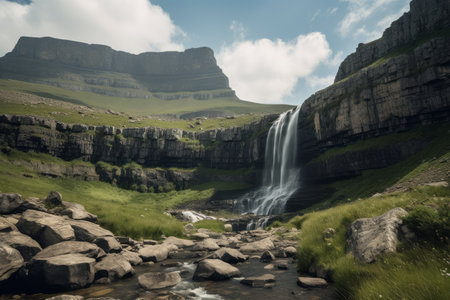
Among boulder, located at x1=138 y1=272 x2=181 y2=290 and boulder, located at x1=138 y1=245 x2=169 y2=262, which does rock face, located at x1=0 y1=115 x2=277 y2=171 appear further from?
boulder, located at x1=138 y1=272 x2=181 y2=290

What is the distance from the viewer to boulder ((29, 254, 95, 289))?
12102 millimetres

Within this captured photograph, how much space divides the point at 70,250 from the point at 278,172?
7810 centimetres

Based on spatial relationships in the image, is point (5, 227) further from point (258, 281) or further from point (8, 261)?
point (258, 281)

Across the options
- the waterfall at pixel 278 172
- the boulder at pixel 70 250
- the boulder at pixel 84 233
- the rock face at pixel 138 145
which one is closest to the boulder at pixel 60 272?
the boulder at pixel 70 250

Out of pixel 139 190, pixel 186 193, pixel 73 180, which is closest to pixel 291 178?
pixel 186 193

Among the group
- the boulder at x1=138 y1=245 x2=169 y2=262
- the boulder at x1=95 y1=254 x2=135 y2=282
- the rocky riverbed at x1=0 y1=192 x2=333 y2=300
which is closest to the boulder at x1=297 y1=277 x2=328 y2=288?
the rocky riverbed at x1=0 y1=192 x2=333 y2=300

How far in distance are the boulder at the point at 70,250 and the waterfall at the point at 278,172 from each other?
5572 centimetres

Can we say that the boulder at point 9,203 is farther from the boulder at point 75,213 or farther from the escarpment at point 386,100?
the escarpment at point 386,100

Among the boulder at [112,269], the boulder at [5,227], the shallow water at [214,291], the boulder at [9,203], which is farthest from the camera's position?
the boulder at [9,203]

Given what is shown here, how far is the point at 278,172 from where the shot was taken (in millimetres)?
87312

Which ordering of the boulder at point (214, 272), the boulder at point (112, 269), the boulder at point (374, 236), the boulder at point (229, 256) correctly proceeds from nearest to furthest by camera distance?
the boulder at point (374, 236)
the boulder at point (112, 269)
the boulder at point (214, 272)
the boulder at point (229, 256)

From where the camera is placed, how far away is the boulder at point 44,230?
624 inches

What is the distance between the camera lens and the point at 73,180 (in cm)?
9775

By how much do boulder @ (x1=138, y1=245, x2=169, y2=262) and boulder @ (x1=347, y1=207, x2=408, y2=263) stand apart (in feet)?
48.4
